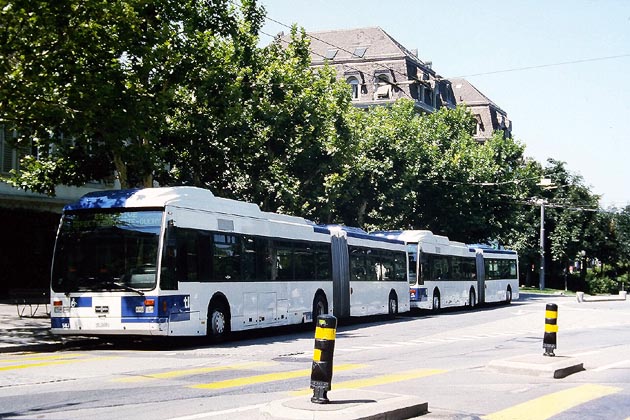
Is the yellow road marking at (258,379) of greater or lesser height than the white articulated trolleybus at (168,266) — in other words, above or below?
below

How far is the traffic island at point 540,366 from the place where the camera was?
13570 millimetres

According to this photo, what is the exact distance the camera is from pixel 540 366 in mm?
13750

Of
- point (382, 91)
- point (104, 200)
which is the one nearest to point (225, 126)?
point (104, 200)

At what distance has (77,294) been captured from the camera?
18.1 metres

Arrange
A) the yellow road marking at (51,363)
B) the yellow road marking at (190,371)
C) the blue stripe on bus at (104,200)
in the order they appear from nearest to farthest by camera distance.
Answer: the yellow road marking at (190,371), the yellow road marking at (51,363), the blue stripe on bus at (104,200)

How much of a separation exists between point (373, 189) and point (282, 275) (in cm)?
2553

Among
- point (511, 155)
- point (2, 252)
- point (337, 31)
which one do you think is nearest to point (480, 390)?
point (2, 252)

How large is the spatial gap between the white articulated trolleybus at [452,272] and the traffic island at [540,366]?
20799 mm

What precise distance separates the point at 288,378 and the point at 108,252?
21.3 ft

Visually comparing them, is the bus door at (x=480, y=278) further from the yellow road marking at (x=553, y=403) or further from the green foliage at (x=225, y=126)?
the yellow road marking at (x=553, y=403)

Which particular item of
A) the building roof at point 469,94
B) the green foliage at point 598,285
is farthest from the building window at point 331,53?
the green foliage at point 598,285

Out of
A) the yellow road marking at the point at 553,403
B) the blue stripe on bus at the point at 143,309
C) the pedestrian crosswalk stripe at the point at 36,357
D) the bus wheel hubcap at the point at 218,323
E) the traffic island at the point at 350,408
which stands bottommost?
the pedestrian crosswalk stripe at the point at 36,357

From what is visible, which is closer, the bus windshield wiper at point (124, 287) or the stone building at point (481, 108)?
the bus windshield wiper at point (124, 287)

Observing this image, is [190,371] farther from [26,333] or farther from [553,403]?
[26,333]
